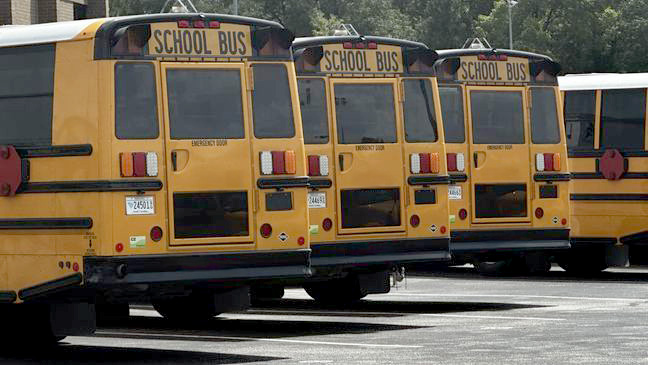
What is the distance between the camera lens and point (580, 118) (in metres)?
24.0

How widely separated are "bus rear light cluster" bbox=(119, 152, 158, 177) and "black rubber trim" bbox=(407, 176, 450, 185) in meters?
4.57

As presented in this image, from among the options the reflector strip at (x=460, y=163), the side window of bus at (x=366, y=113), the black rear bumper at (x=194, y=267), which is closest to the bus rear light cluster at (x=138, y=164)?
the black rear bumper at (x=194, y=267)

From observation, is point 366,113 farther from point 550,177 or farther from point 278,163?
point 550,177

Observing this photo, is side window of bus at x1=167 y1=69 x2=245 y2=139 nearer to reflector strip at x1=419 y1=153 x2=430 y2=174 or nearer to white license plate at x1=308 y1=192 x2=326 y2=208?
white license plate at x1=308 y1=192 x2=326 y2=208

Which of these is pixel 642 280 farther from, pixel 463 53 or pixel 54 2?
pixel 54 2

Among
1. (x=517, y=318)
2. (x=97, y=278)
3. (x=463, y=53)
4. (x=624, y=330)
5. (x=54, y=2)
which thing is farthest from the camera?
(x=54, y=2)

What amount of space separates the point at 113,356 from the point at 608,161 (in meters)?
10.6

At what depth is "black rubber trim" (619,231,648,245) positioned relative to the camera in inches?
919

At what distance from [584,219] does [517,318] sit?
6530mm

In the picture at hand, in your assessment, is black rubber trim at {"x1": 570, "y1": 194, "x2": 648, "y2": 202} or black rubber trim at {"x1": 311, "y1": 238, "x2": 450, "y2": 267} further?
black rubber trim at {"x1": 570, "y1": 194, "x2": 648, "y2": 202}

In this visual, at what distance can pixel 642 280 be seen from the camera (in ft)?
77.2

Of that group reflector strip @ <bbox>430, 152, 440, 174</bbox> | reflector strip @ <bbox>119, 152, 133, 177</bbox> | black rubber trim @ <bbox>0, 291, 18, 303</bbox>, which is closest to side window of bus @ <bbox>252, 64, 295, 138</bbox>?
reflector strip @ <bbox>119, 152, 133, 177</bbox>

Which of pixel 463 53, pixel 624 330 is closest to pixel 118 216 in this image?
pixel 624 330

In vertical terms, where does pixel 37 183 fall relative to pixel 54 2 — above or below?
below
